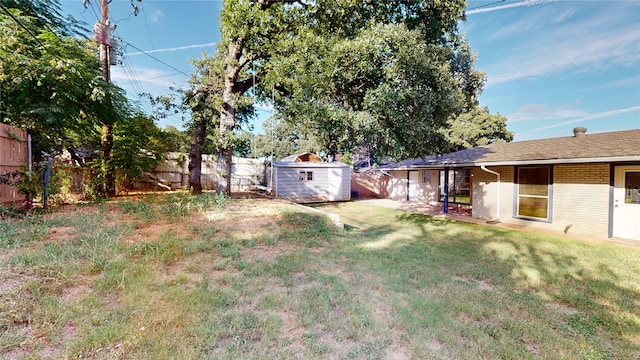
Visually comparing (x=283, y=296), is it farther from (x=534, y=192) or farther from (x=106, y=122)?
(x=534, y=192)

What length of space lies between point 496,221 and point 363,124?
22.1ft

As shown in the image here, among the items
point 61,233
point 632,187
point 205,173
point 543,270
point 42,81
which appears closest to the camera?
point 61,233

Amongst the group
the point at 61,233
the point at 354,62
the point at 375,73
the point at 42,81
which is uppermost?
the point at 354,62

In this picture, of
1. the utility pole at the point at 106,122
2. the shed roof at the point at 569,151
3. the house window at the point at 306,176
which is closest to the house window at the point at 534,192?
the shed roof at the point at 569,151

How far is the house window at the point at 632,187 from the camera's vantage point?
261 inches

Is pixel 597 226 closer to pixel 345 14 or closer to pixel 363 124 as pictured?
pixel 363 124

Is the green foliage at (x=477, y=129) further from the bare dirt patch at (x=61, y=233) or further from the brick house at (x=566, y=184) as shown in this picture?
the bare dirt patch at (x=61, y=233)

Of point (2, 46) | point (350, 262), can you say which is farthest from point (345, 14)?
point (2, 46)

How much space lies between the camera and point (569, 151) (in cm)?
779

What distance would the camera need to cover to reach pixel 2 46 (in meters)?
5.71

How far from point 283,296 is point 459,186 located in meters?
13.5

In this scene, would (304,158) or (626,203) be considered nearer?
(626,203)

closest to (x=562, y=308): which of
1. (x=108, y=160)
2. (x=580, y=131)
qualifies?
(x=580, y=131)

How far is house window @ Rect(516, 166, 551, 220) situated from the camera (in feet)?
27.1
